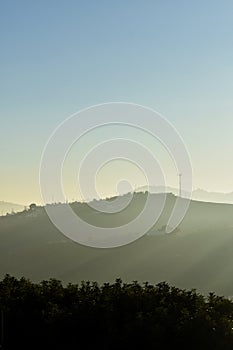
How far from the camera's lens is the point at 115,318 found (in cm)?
2206

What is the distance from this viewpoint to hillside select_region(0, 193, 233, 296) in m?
131

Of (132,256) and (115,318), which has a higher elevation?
(132,256)

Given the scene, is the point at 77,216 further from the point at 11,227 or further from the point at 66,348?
the point at 66,348

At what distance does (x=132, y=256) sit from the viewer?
151m

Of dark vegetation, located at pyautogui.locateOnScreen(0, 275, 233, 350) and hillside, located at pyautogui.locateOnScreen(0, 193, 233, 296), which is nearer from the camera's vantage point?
dark vegetation, located at pyautogui.locateOnScreen(0, 275, 233, 350)

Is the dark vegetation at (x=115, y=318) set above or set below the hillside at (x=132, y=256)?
below

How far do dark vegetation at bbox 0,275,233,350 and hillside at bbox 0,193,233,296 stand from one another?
3523 inches

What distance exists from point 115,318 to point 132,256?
129881 millimetres

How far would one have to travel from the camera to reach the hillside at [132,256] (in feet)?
431

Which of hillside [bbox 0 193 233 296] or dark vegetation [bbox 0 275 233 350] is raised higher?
hillside [bbox 0 193 233 296]

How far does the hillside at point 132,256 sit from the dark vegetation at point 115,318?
89.5 meters

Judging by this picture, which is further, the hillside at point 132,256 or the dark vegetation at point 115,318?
the hillside at point 132,256

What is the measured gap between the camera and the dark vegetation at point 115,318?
2089cm

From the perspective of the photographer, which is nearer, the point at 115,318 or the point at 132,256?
the point at 115,318
